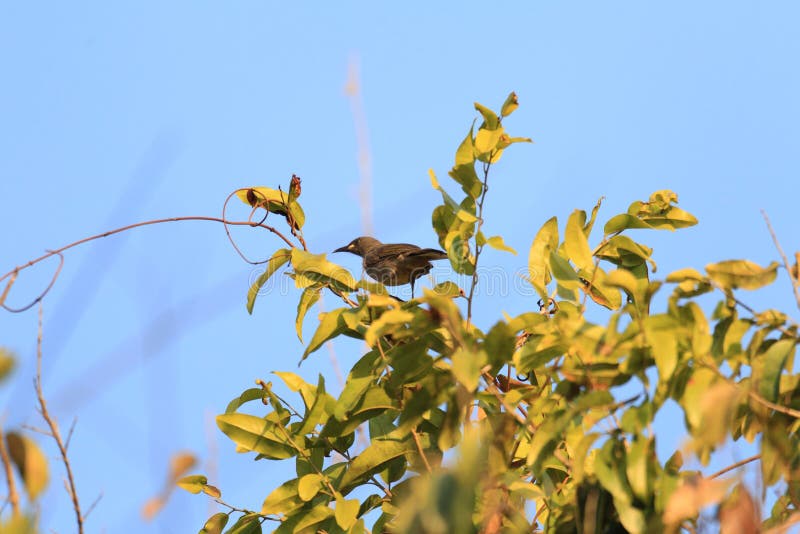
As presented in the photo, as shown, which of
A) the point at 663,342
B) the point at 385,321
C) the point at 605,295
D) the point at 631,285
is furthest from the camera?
the point at 605,295

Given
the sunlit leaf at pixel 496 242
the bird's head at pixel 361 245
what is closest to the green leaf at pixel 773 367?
the sunlit leaf at pixel 496 242

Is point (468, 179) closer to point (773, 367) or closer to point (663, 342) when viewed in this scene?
point (663, 342)

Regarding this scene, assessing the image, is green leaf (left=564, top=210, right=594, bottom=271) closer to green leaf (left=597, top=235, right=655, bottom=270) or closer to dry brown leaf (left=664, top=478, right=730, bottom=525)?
green leaf (left=597, top=235, right=655, bottom=270)

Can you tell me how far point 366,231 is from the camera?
629 centimetres

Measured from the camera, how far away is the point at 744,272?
10.0ft

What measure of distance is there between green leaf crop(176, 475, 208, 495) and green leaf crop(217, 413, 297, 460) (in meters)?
0.28

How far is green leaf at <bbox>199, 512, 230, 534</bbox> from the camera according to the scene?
410 centimetres

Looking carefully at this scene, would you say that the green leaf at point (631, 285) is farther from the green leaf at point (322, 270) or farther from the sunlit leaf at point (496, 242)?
the green leaf at point (322, 270)

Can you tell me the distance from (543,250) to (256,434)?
1.54 meters

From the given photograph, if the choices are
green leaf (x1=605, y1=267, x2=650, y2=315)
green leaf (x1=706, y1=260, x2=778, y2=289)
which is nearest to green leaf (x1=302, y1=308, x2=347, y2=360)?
green leaf (x1=605, y1=267, x2=650, y2=315)

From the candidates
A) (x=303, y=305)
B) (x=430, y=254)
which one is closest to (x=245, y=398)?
(x=303, y=305)

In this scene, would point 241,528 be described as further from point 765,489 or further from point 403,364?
point 765,489

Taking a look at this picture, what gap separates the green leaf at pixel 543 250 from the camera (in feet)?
14.5

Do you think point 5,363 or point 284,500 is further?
point 284,500
